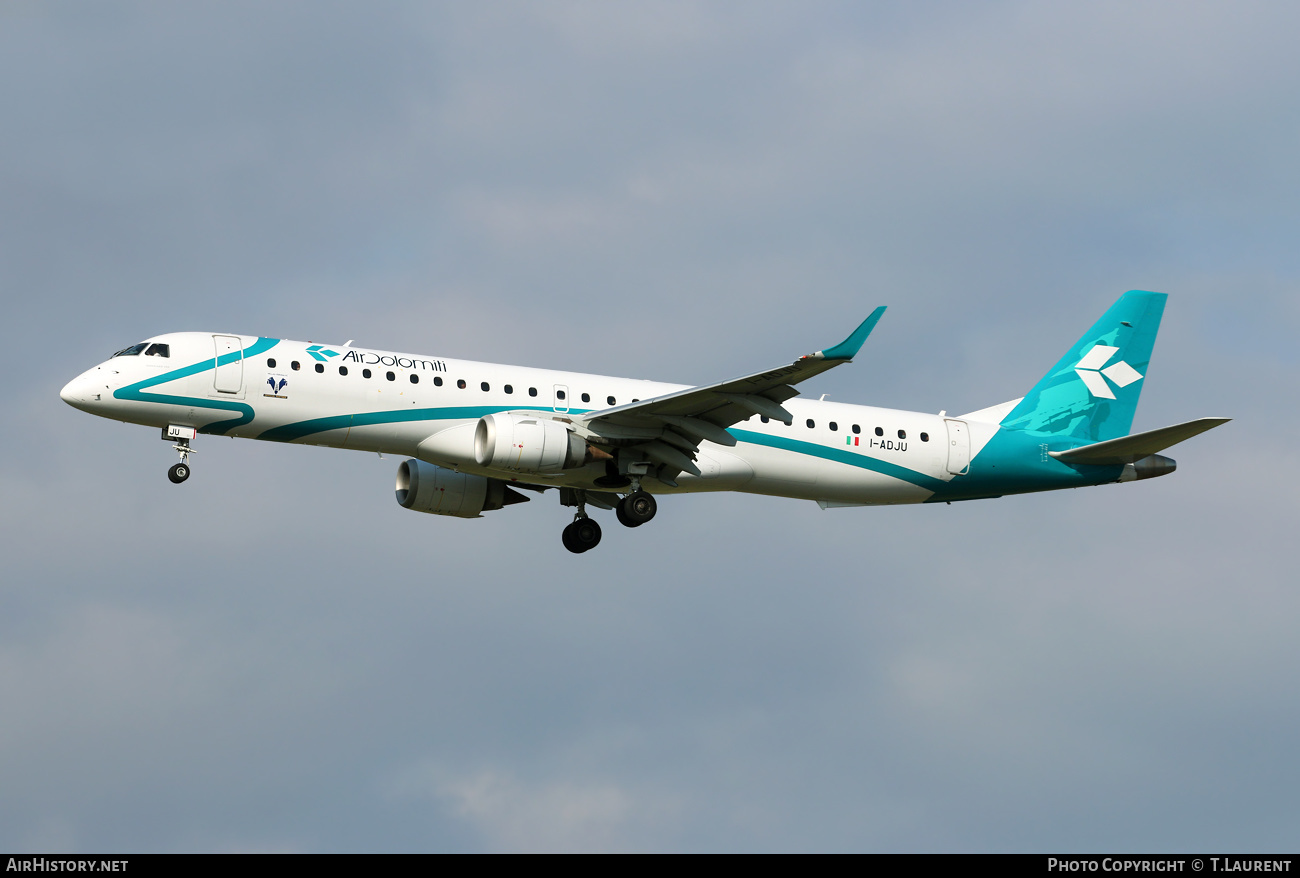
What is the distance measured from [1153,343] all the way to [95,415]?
1147 inches

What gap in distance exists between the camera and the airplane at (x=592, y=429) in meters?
36.3

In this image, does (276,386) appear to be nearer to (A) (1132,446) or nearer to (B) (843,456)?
(B) (843,456)

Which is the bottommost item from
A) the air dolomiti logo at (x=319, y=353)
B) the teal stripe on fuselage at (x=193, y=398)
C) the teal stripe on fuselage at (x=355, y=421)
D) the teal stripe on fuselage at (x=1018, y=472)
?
the teal stripe on fuselage at (x=1018, y=472)

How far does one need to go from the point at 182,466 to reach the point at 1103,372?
25.3 metres

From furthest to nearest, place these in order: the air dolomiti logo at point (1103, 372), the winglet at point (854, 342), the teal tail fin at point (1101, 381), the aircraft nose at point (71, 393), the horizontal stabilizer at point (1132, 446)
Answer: the air dolomiti logo at point (1103, 372)
the teal tail fin at point (1101, 381)
the horizontal stabilizer at point (1132, 446)
the aircraft nose at point (71, 393)
the winglet at point (854, 342)

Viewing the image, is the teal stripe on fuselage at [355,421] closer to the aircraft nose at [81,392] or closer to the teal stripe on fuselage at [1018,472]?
the aircraft nose at [81,392]

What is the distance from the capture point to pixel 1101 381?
4519cm

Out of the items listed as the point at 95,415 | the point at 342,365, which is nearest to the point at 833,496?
the point at 342,365

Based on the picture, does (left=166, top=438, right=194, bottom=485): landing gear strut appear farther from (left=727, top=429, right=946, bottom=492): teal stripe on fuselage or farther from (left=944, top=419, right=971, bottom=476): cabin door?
(left=944, top=419, right=971, bottom=476): cabin door

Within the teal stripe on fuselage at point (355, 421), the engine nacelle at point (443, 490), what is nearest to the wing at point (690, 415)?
the teal stripe on fuselage at point (355, 421)

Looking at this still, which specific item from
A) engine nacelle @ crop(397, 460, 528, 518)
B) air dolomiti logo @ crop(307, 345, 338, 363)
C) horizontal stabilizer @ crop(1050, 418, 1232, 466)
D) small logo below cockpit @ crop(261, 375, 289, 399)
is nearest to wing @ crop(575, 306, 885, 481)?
engine nacelle @ crop(397, 460, 528, 518)

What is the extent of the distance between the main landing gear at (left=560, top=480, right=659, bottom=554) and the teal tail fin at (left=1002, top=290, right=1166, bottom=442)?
11018 millimetres

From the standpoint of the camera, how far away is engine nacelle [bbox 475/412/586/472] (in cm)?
3628

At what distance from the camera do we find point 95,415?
3634 centimetres
